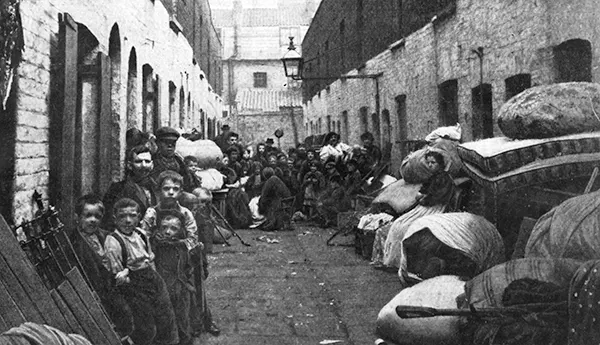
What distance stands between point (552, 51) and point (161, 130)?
186 inches

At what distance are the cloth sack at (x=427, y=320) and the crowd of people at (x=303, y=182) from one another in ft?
22.7

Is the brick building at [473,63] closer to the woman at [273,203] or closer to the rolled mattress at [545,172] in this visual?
the rolled mattress at [545,172]

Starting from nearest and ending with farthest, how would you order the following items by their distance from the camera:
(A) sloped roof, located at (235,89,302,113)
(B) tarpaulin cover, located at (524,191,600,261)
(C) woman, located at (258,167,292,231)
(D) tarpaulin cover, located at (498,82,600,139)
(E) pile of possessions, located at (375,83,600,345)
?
1. (E) pile of possessions, located at (375,83,600,345)
2. (B) tarpaulin cover, located at (524,191,600,261)
3. (D) tarpaulin cover, located at (498,82,600,139)
4. (C) woman, located at (258,167,292,231)
5. (A) sloped roof, located at (235,89,302,113)

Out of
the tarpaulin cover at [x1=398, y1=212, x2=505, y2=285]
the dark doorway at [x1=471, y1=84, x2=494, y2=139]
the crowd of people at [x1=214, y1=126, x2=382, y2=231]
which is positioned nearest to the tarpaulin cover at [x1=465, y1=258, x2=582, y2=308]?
the tarpaulin cover at [x1=398, y1=212, x2=505, y2=285]

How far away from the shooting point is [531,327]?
3.15 metres

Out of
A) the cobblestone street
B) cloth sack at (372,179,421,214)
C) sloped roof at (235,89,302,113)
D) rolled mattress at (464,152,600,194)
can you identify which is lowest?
the cobblestone street

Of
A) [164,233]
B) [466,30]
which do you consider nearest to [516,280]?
[164,233]

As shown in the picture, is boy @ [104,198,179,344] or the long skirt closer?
boy @ [104,198,179,344]

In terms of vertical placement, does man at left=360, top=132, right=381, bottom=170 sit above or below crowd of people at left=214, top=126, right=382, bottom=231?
above

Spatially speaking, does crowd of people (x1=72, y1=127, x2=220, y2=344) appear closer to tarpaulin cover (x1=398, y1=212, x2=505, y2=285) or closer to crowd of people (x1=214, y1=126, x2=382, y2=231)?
tarpaulin cover (x1=398, y1=212, x2=505, y2=285)

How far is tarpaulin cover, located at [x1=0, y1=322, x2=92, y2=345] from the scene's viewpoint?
2.50 meters

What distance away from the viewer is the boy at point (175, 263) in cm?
493

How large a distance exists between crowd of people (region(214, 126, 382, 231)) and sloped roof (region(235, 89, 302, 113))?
20.7 metres

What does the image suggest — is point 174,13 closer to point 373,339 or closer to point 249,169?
point 249,169
